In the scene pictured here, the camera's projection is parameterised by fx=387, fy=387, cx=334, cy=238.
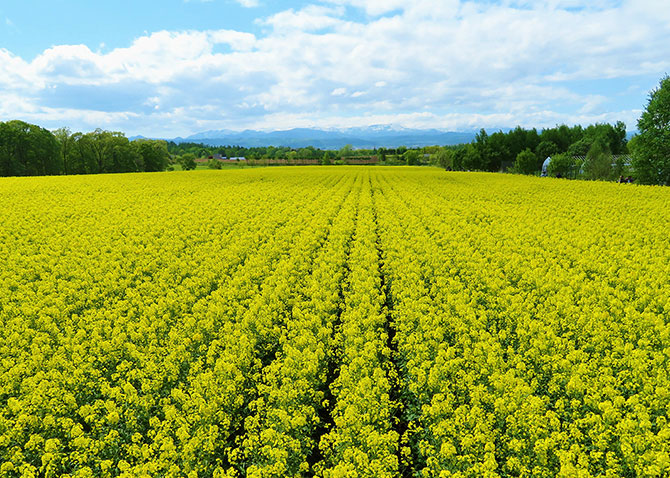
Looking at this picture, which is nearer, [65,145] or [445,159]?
[65,145]

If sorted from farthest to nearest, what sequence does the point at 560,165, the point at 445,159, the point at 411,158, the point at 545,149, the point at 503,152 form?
1. the point at 411,158
2. the point at 445,159
3. the point at 503,152
4. the point at 545,149
5. the point at 560,165

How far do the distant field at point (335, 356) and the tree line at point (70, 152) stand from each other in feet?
263

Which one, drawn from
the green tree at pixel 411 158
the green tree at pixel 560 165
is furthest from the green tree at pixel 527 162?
the green tree at pixel 411 158

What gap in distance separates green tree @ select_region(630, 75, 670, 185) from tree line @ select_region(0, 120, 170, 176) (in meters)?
112

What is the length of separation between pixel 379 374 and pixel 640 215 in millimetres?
28905

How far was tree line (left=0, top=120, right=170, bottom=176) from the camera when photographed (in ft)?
268

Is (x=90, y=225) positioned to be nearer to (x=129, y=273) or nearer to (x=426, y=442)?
(x=129, y=273)

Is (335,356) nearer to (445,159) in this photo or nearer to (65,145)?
(65,145)

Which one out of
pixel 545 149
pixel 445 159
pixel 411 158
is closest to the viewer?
pixel 545 149

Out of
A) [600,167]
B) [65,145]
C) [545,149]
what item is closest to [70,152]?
[65,145]

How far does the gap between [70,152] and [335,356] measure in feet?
364

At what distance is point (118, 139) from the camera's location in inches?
4102

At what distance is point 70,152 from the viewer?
96625 millimetres

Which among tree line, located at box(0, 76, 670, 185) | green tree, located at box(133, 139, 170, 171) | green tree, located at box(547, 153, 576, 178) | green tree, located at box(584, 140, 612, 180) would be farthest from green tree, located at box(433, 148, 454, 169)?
green tree, located at box(133, 139, 170, 171)
